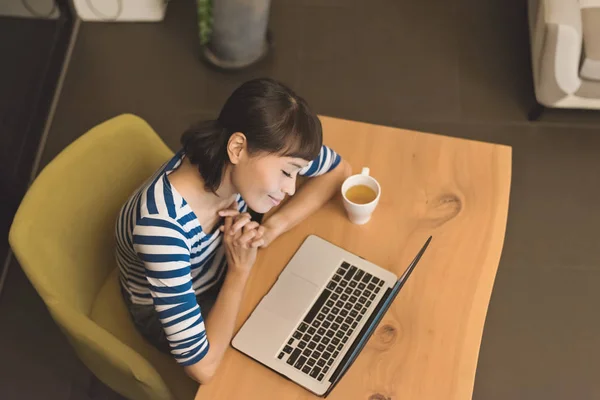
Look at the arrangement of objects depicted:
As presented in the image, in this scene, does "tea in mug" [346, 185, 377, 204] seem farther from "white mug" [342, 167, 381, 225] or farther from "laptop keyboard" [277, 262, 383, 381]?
"laptop keyboard" [277, 262, 383, 381]

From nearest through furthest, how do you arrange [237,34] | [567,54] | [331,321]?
1. [331,321]
2. [567,54]
3. [237,34]

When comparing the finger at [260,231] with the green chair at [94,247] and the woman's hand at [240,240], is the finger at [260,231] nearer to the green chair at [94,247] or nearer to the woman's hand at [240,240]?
the woman's hand at [240,240]

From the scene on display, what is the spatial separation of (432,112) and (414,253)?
134cm

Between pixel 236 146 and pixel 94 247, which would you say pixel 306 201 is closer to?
pixel 236 146

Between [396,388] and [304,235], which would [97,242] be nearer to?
[304,235]

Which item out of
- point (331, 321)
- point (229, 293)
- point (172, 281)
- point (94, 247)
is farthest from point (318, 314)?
point (94, 247)

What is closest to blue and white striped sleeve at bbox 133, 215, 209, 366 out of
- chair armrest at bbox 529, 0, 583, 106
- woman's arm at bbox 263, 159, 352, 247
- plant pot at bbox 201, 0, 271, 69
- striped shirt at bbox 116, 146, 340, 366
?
striped shirt at bbox 116, 146, 340, 366

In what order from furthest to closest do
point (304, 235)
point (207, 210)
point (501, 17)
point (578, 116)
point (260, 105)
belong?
point (501, 17)
point (578, 116)
point (304, 235)
point (207, 210)
point (260, 105)

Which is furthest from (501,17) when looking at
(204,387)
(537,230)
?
(204,387)

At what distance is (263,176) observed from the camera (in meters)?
1.24

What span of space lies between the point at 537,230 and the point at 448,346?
119 cm

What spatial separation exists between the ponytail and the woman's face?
0.03 meters

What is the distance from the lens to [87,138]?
1424 mm

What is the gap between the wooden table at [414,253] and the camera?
1231 millimetres
